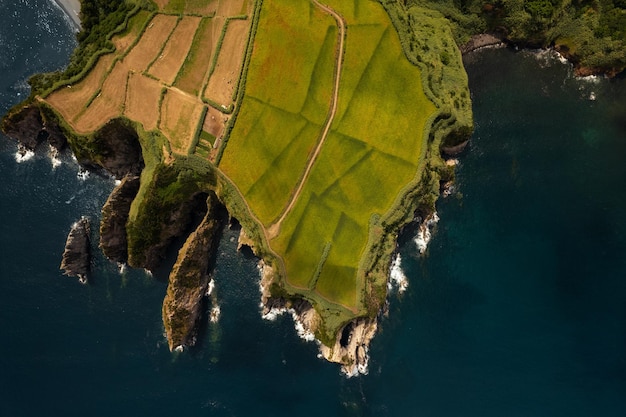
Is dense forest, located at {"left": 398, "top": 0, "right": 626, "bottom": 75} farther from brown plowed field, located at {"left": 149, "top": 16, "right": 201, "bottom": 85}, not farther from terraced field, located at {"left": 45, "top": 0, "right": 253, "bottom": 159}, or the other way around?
brown plowed field, located at {"left": 149, "top": 16, "right": 201, "bottom": 85}

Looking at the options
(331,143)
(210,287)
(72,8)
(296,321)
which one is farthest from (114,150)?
(296,321)

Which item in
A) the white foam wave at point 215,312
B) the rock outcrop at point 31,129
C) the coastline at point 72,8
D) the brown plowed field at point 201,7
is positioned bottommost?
the white foam wave at point 215,312

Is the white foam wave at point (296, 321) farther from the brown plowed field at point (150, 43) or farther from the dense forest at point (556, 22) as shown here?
the dense forest at point (556, 22)

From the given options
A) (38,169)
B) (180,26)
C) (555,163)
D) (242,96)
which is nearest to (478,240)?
(555,163)

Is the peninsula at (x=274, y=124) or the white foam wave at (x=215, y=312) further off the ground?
the peninsula at (x=274, y=124)

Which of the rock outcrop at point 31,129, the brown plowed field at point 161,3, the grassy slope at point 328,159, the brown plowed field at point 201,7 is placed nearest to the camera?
the grassy slope at point 328,159

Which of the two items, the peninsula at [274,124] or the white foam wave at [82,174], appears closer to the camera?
the peninsula at [274,124]

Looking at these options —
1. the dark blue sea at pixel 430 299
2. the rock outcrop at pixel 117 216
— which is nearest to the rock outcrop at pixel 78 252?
the dark blue sea at pixel 430 299
